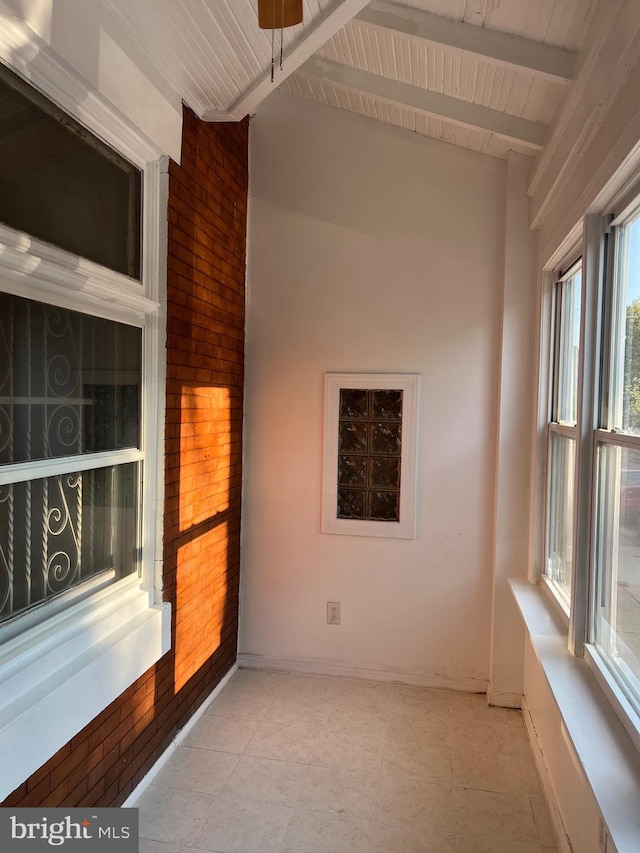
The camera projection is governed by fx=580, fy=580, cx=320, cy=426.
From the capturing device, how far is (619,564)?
177 centimetres

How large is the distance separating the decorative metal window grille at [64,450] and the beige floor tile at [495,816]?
1.59m

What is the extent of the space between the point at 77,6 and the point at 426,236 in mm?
1988

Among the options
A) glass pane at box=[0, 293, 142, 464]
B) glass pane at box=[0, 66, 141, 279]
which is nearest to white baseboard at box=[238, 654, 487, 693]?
glass pane at box=[0, 293, 142, 464]

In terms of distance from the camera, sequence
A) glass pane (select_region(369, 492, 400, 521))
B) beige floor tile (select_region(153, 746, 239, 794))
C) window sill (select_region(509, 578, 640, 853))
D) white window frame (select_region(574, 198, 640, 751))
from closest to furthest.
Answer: window sill (select_region(509, 578, 640, 853)) < white window frame (select_region(574, 198, 640, 751)) < beige floor tile (select_region(153, 746, 239, 794)) < glass pane (select_region(369, 492, 400, 521))

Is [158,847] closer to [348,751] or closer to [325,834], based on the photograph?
[325,834]

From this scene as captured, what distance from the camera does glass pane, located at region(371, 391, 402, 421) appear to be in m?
3.24

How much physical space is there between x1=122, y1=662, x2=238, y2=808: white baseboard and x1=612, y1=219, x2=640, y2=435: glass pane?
2.21 metres

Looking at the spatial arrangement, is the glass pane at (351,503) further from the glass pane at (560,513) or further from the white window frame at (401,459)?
the glass pane at (560,513)

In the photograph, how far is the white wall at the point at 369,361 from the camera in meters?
3.15

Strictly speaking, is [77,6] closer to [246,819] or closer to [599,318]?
[599,318]

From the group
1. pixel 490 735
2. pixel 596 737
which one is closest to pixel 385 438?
pixel 490 735

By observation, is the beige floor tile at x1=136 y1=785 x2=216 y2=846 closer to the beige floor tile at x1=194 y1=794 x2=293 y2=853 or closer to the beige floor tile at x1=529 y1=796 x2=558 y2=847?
the beige floor tile at x1=194 y1=794 x2=293 y2=853

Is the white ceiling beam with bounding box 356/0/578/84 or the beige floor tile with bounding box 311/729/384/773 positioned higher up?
the white ceiling beam with bounding box 356/0/578/84

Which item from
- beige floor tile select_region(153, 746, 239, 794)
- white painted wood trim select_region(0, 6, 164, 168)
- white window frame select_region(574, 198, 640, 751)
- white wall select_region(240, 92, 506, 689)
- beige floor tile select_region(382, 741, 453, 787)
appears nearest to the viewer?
white painted wood trim select_region(0, 6, 164, 168)
